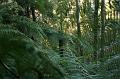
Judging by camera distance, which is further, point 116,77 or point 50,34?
point 50,34

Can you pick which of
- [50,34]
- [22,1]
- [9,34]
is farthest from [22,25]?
[9,34]

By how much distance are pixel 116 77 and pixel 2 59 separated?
1.63ft

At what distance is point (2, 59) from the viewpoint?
70 centimetres

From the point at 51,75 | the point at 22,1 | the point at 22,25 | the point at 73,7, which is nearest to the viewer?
the point at 51,75

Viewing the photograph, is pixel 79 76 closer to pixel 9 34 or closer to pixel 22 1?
pixel 9 34

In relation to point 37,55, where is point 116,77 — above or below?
below

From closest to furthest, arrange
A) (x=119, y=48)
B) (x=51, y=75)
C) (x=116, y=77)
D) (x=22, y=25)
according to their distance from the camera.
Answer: (x=51, y=75)
(x=116, y=77)
(x=119, y=48)
(x=22, y=25)

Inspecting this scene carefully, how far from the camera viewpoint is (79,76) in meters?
1.11

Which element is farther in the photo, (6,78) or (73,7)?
(73,7)

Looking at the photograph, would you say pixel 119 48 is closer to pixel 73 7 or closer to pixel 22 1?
pixel 22 1

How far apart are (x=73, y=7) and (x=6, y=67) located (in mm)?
4172

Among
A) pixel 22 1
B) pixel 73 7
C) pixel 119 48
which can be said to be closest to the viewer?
pixel 119 48

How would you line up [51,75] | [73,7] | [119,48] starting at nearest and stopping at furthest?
[51,75], [119,48], [73,7]

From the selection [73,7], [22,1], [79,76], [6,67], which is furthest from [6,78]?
[73,7]
